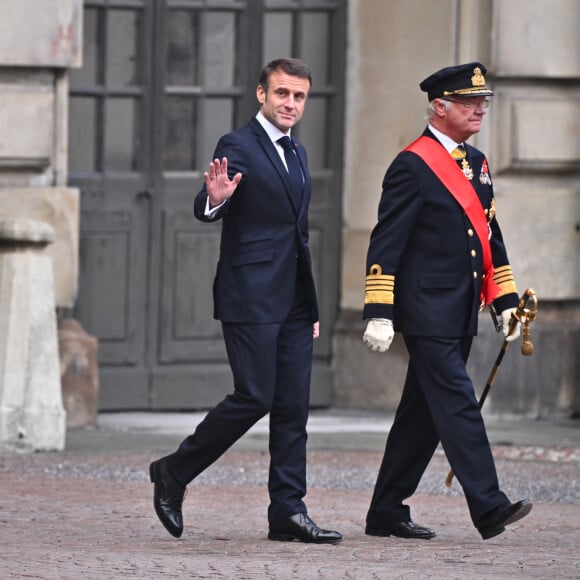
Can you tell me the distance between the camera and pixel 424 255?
24.1 ft

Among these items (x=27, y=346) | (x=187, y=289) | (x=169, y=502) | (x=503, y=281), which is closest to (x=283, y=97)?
(x=503, y=281)

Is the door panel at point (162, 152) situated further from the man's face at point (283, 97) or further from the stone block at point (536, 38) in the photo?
the man's face at point (283, 97)

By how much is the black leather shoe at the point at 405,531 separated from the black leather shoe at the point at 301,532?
0.30m

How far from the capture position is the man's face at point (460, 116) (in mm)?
7391

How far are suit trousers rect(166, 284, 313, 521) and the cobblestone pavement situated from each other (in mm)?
244

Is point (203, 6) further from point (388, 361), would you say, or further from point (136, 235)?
point (388, 361)

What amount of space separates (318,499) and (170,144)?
321 cm

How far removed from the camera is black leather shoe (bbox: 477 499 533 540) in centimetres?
705

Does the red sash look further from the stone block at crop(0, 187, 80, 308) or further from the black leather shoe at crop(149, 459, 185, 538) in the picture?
the stone block at crop(0, 187, 80, 308)

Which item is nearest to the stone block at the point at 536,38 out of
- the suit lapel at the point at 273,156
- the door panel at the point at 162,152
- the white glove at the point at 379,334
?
the door panel at the point at 162,152

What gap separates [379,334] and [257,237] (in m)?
0.60

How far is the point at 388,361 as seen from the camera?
38.3 feet

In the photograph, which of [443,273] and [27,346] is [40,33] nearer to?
[27,346]

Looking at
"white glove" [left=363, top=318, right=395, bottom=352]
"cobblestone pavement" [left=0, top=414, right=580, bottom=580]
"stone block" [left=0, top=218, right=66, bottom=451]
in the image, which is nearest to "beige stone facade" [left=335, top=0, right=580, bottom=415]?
"cobblestone pavement" [left=0, top=414, right=580, bottom=580]
